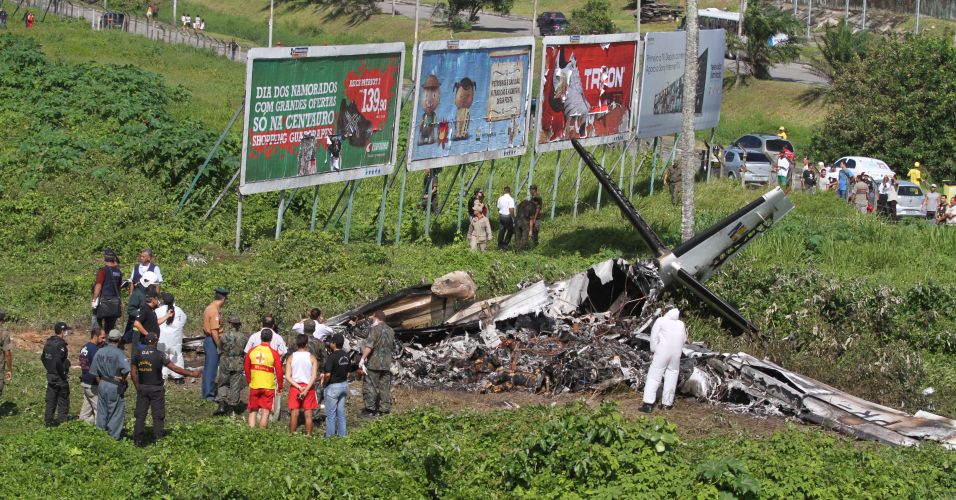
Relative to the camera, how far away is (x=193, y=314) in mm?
21844

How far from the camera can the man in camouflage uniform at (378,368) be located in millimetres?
16516

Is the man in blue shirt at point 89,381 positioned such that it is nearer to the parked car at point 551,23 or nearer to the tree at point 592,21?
the tree at point 592,21

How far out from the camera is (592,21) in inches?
2643

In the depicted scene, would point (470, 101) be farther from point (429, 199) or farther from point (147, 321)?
point (147, 321)

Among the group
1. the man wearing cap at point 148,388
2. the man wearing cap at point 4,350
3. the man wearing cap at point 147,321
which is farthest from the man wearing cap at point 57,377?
the man wearing cap at point 147,321

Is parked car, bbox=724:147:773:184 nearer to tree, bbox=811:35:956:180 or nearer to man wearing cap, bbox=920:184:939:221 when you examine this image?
man wearing cap, bbox=920:184:939:221

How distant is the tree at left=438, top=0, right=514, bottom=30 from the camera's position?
7314cm

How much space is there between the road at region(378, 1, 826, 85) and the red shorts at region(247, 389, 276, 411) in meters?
50.2

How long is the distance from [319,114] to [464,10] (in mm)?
54338

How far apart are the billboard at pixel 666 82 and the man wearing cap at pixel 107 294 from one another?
16.4 m

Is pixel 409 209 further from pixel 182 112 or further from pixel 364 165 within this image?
pixel 182 112

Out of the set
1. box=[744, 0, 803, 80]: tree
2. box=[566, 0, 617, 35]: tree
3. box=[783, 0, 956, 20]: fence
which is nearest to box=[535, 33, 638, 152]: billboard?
box=[744, 0, 803, 80]: tree

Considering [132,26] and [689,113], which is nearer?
[689,113]

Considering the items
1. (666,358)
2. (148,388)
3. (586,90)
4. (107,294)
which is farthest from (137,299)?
(586,90)
